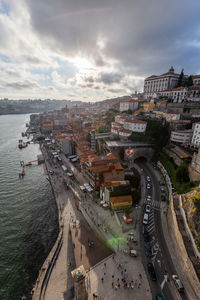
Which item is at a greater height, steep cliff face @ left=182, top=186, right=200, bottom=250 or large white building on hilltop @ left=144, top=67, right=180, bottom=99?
large white building on hilltop @ left=144, top=67, right=180, bottom=99

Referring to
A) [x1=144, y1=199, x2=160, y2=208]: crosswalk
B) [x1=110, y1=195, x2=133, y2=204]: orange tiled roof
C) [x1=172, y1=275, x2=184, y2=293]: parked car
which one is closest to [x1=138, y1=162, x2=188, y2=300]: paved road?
[x1=144, y1=199, x2=160, y2=208]: crosswalk

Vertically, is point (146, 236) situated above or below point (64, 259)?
above

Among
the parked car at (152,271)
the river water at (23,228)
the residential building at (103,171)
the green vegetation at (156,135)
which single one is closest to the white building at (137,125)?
the green vegetation at (156,135)

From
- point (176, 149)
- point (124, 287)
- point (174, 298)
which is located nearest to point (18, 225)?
point (124, 287)

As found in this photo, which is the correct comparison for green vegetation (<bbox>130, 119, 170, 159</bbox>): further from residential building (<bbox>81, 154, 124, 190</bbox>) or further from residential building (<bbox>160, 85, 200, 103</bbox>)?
residential building (<bbox>160, 85, 200, 103</bbox>)

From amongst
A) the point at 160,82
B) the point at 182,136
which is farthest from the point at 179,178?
the point at 160,82

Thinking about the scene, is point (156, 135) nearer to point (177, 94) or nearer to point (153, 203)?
point (153, 203)
